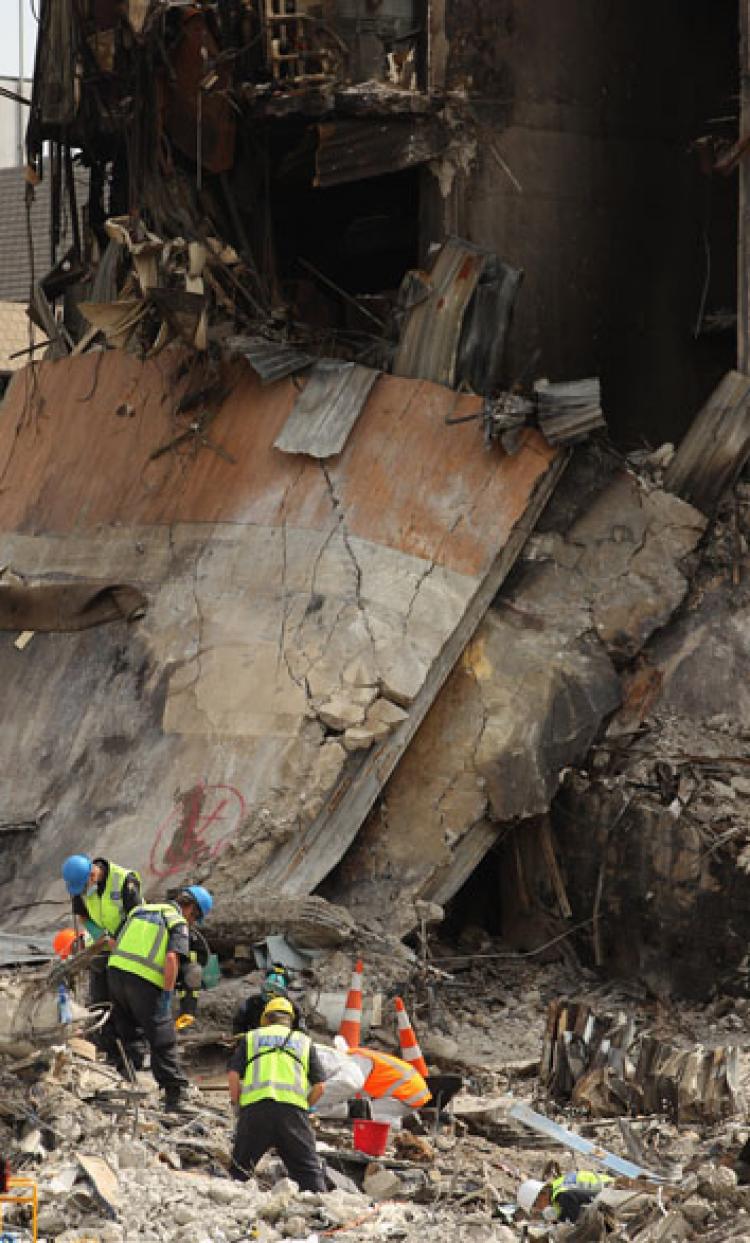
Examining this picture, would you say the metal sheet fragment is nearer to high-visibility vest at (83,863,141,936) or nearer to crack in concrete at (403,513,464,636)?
high-visibility vest at (83,863,141,936)

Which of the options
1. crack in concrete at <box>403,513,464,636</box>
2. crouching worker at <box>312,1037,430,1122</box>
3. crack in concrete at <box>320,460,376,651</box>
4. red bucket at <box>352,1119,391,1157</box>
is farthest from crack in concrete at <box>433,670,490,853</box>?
red bucket at <box>352,1119,391,1157</box>

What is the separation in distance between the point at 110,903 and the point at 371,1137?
7.15ft

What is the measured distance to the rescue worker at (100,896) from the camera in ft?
40.1

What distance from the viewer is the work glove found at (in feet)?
37.9

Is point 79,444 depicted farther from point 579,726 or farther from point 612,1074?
point 612,1074

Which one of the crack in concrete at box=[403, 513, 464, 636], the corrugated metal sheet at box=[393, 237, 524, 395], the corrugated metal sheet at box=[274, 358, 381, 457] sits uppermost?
the corrugated metal sheet at box=[393, 237, 524, 395]

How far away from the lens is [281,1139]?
977cm

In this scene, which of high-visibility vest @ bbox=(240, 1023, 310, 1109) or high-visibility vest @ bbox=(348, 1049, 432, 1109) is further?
high-visibility vest @ bbox=(348, 1049, 432, 1109)

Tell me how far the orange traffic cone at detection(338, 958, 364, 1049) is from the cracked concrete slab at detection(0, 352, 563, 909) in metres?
1.15

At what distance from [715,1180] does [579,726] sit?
5.96m

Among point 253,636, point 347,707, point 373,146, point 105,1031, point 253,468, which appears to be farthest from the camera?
point 373,146

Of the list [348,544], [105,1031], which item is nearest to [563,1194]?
[105,1031]

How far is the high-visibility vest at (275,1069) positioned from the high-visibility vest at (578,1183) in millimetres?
1112

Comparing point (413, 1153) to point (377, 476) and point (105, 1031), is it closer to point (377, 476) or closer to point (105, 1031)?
point (105, 1031)
